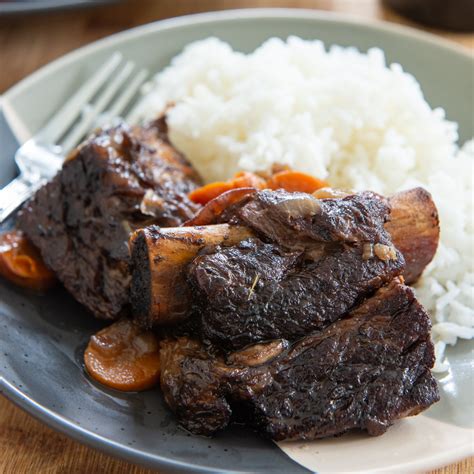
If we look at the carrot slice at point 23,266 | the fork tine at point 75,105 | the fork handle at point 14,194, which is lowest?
the carrot slice at point 23,266

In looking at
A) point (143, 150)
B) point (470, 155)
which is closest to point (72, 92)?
point (143, 150)

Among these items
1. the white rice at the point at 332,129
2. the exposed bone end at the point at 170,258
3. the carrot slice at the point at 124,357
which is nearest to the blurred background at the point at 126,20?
the white rice at the point at 332,129

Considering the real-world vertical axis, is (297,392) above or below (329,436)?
above

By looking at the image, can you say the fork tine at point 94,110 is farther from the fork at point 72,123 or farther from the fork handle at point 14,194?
the fork handle at point 14,194

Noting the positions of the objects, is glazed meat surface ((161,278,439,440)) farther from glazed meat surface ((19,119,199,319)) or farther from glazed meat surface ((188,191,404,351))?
glazed meat surface ((19,119,199,319))

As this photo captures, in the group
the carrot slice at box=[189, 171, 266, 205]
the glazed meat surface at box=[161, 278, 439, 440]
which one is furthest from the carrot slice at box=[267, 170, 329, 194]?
the glazed meat surface at box=[161, 278, 439, 440]

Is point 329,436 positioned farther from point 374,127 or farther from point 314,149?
point 374,127

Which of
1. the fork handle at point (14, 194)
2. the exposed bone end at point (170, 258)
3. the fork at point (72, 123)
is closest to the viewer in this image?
the exposed bone end at point (170, 258)
